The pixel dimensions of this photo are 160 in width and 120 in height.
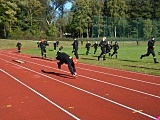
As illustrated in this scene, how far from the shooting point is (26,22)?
8600 cm

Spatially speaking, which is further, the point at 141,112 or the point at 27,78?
the point at 27,78

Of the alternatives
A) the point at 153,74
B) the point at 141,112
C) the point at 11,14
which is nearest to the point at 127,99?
the point at 141,112

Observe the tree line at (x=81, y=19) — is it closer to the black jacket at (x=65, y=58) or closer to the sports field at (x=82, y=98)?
the black jacket at (x=65, y=58)

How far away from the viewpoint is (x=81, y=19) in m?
88.4

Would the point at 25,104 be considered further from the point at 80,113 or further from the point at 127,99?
the point at 127,99

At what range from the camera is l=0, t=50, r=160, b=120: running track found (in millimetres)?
8234

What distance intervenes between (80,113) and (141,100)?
2.30 metres

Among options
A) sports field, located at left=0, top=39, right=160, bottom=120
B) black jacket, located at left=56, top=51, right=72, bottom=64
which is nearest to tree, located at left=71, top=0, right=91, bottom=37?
black jacket, located at left=56, top=51, right=72, bottom=64

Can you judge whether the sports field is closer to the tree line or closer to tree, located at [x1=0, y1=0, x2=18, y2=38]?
the tree line

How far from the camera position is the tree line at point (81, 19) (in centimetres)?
6425

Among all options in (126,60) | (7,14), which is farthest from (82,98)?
(7,14)

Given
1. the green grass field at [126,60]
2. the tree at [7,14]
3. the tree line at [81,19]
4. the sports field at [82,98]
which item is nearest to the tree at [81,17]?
Answer: the tree line at [81,19]

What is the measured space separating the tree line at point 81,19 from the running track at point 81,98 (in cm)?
4832

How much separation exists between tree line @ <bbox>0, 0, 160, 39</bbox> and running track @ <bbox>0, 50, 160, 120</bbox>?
159 ft
